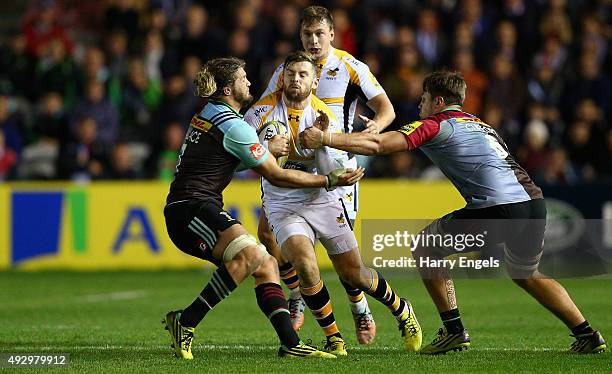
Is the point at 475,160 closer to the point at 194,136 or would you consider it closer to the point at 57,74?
the point at 194,136

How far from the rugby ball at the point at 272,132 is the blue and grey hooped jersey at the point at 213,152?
14.5 inches

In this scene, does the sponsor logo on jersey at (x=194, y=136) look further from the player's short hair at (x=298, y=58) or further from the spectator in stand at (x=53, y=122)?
the spectator in stand at (x=53, y=122)

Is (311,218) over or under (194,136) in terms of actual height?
under

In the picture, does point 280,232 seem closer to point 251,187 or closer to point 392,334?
point 392,334

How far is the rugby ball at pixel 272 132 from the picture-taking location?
9.55 metres

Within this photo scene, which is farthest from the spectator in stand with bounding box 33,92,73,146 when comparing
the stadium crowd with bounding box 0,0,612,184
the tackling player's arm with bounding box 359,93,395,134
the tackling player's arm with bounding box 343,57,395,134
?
the tackling player's arm with bounding box 359,93,395,134

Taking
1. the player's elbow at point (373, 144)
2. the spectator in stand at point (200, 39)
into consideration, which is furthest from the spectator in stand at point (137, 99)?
the player's elbow at point (373, 144)

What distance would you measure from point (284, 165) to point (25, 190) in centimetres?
905

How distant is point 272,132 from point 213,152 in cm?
62

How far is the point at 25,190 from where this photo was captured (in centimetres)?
1798

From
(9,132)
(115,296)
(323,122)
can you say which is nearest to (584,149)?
(115,296)

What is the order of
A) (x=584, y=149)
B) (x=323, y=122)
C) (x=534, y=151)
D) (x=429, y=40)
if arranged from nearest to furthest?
1. (x=323, y=122)
2. (x=534, y=151)
3. (x=584, y=149)
4. (x=429, y=40)

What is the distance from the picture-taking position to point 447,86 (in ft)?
30.5

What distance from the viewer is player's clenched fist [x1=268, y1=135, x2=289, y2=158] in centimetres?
929
